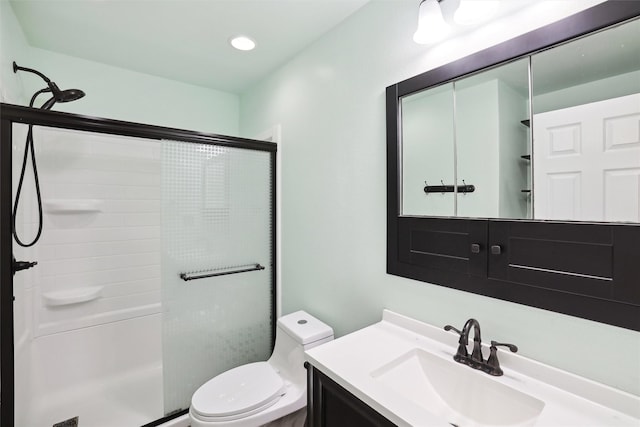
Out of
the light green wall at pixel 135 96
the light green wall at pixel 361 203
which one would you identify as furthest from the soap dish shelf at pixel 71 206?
the light green wall at pixel 361 203

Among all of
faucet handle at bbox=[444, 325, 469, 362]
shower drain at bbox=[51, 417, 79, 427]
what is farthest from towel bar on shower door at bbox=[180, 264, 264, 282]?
faucet handle at bbox=[444, 325, 469, 362]

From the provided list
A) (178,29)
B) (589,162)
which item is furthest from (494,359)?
(178,29)

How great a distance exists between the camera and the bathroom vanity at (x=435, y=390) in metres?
0.76

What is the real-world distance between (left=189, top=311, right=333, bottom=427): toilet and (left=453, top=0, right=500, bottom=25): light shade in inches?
60.3

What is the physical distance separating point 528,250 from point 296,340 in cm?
121

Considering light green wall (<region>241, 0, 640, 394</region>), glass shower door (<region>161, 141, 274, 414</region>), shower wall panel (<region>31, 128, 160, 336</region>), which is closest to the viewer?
light green wall (<region>241, 0, 640, 394</region>)

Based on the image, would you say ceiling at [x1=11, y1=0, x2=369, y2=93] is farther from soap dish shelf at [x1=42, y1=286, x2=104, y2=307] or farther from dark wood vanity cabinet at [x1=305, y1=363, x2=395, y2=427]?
dark wood vanity cabinet at [x1=305, y1=363, x2=395, y2=427]

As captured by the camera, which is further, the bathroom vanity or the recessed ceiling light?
the recessed ceiling light

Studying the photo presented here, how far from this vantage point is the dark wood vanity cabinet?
2.73 ft

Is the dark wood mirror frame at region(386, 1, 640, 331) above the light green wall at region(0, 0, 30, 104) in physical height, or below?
below

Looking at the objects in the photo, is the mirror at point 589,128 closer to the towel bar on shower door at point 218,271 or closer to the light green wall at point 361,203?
the light green wall at point 361,203

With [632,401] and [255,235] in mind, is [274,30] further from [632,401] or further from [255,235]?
[632,401]

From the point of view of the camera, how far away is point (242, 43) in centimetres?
182

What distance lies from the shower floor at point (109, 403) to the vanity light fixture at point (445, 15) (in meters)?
2.38
